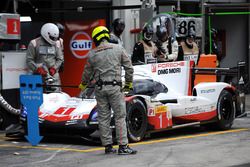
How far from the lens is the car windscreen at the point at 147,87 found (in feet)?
38.2

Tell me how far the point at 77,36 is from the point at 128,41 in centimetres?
259

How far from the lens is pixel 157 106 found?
37.6 feet

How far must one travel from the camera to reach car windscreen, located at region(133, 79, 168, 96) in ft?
38.2

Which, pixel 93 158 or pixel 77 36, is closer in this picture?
pixel 93 158

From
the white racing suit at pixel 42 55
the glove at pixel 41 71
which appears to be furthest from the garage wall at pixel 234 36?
the glove at pixel 41 71

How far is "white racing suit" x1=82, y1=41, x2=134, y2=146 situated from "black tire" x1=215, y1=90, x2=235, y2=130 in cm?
326

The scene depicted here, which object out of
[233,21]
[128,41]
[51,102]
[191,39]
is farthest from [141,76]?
[233,21]

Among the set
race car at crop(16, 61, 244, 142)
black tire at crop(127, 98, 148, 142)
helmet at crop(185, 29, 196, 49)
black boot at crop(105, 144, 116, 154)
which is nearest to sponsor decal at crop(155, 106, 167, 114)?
race car at crop(16, 61, 244, 142)

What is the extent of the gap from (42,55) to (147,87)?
251 cm

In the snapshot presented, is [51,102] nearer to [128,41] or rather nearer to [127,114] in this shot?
[127,114]

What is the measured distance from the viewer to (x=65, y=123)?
10789 mm

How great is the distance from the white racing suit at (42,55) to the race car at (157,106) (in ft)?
5.27

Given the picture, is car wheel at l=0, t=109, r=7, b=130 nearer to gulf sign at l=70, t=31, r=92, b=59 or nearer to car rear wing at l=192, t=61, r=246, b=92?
gulf sign at l=70, t=31, r=92, b=59

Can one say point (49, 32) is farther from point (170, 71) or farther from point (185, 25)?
point (185, 25)
